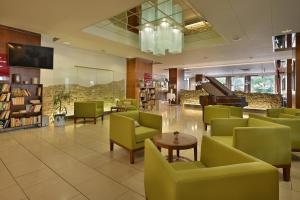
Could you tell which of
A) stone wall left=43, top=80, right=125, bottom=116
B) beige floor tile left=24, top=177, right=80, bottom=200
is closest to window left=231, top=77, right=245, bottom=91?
stone wall left=43, top=80, right=125, bottom=116

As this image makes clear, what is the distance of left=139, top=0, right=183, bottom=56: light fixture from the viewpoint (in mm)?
5227

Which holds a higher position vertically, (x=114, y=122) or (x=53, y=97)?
(x=53, y=97)

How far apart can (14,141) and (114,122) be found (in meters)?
2.80

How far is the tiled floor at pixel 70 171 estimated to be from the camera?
7.57 feet

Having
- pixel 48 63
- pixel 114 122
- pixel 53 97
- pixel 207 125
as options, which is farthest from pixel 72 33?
pixel 207 125

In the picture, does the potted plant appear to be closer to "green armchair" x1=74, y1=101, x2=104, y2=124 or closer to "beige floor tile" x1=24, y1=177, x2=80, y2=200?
"green armchair" x1=74, y1=101, x2=104, y2=124

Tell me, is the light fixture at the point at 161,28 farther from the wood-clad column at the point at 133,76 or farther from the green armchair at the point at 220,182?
the green armchair at the point at 220,182

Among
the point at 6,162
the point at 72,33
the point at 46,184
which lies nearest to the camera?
the point at 46,184

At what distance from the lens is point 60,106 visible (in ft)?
22.6

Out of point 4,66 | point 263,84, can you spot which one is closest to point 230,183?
point 4,66

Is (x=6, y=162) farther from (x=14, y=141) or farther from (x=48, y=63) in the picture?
(x=48, y=63)

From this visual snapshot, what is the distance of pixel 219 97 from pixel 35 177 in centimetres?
645

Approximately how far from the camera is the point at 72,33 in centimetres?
597

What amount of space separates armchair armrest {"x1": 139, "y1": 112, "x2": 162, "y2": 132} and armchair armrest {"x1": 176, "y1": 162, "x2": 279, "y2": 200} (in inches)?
99.0
